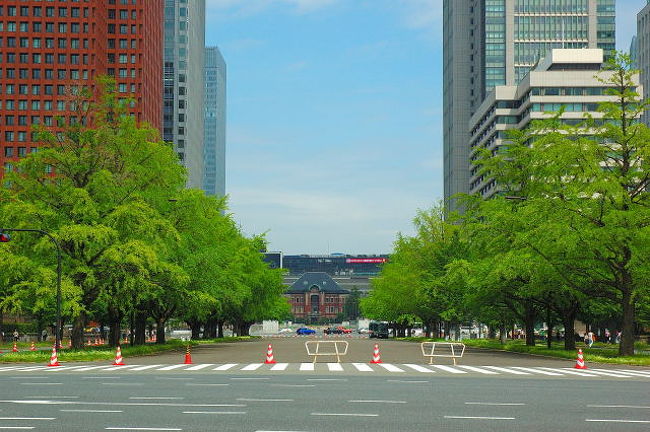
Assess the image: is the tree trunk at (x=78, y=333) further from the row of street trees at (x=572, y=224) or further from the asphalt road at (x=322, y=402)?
the row of street trees at (x=572, y=224)

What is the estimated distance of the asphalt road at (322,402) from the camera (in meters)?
13.9

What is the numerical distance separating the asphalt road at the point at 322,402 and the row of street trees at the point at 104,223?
1526cm

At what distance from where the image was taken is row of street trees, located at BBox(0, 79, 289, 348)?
41812 mm

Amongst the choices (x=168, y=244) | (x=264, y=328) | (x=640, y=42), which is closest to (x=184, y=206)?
(x=168, y=244)

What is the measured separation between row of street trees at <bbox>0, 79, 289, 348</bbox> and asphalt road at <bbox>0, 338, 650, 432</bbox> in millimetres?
15263

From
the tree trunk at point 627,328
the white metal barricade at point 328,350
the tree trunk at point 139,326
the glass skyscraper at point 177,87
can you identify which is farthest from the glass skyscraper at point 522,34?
the tree trunk at point 627,328

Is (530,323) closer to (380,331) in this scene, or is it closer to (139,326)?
(139,326)

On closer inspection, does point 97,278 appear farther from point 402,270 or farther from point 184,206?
point 402,270

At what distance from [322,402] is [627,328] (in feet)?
91.5

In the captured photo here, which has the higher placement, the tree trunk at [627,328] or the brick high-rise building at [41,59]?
the brick high-rise building at [41,59]

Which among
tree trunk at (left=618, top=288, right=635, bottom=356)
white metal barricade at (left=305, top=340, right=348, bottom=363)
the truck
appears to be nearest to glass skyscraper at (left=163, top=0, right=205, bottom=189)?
the truck

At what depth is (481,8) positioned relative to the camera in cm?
17162

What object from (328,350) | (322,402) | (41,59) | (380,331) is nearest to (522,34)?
(380,331)

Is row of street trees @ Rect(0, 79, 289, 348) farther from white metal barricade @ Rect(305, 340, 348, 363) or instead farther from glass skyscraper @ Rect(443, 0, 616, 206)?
glass skyscraper @ Rect(443, 0, 616, 206)
